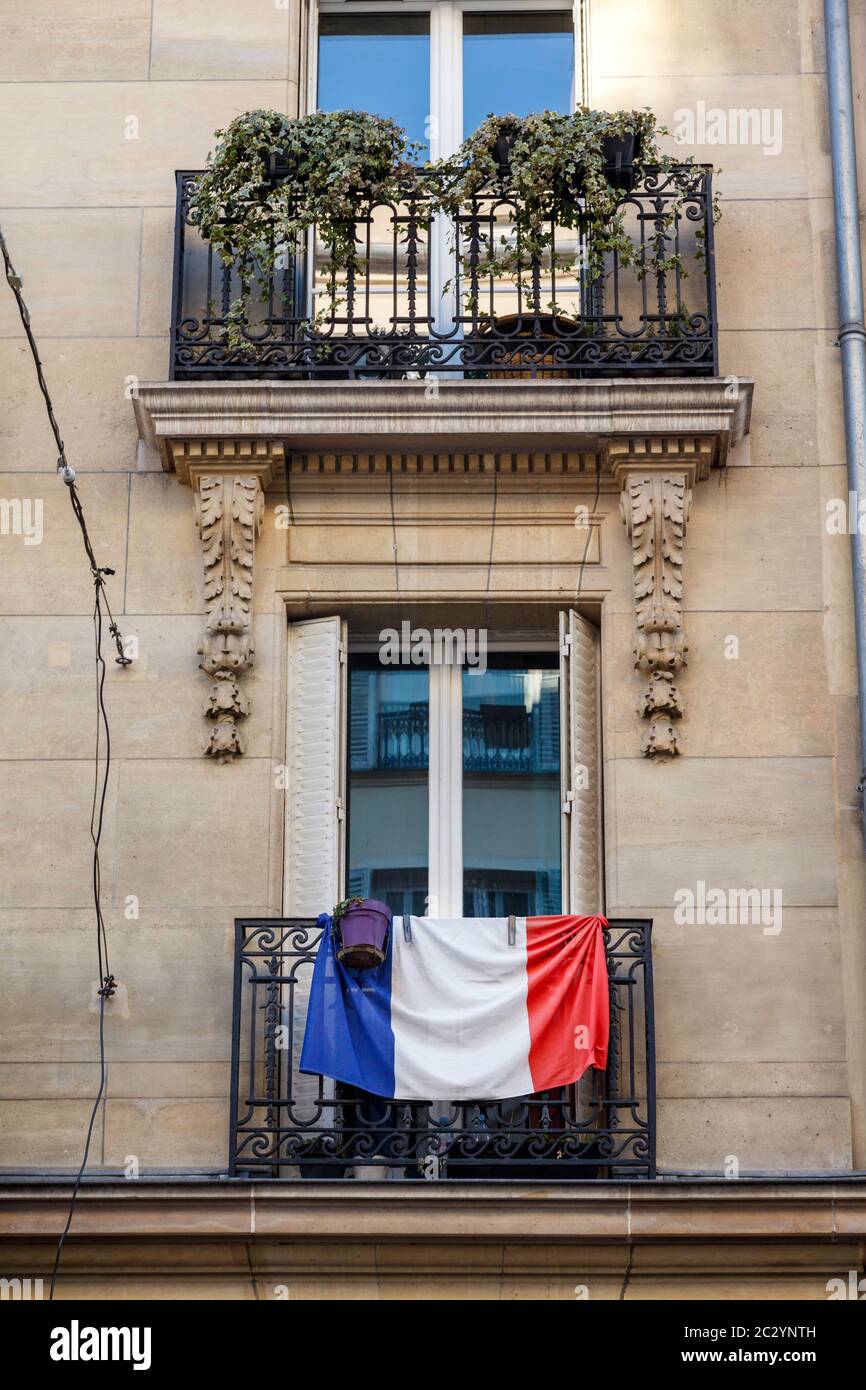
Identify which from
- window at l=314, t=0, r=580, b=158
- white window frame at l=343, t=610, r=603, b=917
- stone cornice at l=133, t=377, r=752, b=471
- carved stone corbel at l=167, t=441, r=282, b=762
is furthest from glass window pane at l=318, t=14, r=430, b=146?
white window frame at l=343, t=610, r=603, b=917

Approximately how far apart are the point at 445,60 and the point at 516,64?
1.45ft

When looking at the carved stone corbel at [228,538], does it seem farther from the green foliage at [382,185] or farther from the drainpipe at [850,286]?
the drainpipe at [850,286]

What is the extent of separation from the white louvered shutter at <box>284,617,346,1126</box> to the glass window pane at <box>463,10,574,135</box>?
3562 mm

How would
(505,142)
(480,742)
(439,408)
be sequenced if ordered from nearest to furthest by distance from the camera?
(439,408)
(480,742)
(505,142)

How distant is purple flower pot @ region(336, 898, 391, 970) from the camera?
36.8 feet

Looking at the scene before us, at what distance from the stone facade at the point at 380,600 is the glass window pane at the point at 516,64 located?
59cm

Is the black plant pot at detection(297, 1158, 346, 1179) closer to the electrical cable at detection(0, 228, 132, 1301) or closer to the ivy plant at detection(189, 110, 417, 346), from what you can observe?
the electrical cable at detection(0, 228, 132, 1301)

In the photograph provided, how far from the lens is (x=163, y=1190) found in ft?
35.5

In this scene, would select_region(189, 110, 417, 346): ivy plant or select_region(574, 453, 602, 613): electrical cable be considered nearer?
select_region(574, 453, 602, 613): electrical cable

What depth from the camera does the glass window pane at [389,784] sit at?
12.3m

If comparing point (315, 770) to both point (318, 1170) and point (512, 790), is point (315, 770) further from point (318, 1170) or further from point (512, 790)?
point (318, 1170)

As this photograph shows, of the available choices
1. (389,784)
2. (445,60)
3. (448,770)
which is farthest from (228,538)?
(445,60)

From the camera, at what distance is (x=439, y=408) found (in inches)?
483
